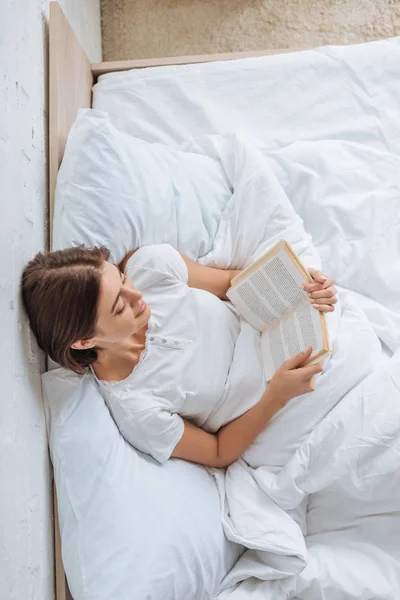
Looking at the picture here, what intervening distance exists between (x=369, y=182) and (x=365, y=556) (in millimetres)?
728

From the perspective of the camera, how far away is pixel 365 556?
38.5 inches

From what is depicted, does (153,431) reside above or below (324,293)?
below

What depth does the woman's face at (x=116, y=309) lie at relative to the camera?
2.81ft

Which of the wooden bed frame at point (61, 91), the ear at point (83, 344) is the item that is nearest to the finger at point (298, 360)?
the ear at point (83, 344)

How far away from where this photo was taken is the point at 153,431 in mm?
967

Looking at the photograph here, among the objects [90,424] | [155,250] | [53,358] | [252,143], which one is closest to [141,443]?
[90,424]

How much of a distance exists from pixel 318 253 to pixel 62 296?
57 cm

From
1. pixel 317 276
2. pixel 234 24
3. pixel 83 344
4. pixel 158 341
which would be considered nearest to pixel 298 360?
pixel 317 276

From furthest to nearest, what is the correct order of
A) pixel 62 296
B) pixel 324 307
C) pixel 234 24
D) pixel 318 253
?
1. pixel 234 24
2. pixel 318 253
3. pixel 324 307
4. pixel 62 296

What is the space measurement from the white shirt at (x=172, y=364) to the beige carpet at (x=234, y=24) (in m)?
0.87

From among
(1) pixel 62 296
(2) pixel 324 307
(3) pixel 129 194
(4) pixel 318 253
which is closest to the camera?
(1) pixel 62 296

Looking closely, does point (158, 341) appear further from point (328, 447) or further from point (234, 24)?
point (234, 24)

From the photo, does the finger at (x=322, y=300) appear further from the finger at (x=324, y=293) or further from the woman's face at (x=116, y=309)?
the woman's face at (x=116, y=309)

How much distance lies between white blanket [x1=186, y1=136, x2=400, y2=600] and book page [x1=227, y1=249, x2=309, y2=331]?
85 mm
